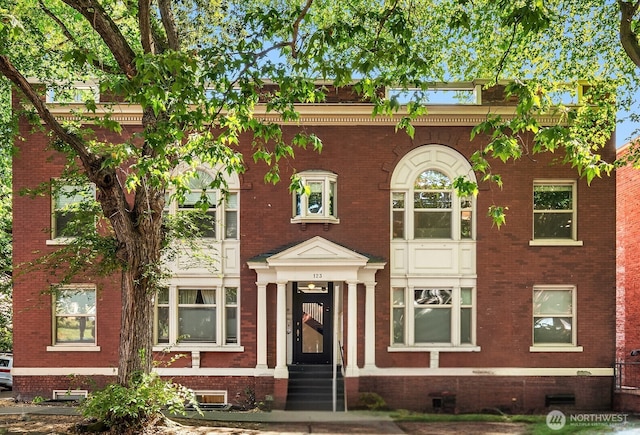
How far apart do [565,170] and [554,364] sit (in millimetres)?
5359

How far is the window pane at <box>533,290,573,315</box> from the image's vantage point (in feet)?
43.5

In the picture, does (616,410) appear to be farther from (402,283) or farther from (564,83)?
(564,83)

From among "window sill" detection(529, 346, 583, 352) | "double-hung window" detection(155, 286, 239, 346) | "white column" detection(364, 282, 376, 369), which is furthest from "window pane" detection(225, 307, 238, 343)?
"window sill" detection(529, 346, 583, 352)

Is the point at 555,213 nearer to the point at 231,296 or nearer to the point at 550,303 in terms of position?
the point at 550,303

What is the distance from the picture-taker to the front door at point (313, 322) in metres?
13.6

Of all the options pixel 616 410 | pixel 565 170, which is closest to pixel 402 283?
pixel 565 170

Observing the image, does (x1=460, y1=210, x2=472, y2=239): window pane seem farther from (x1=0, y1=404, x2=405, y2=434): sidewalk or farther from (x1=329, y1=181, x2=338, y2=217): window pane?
(x1=0, y1=404, x2=405, y2=434): sidewalk

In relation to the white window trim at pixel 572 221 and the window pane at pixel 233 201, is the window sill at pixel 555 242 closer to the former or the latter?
the white window trim at pixel 572 221

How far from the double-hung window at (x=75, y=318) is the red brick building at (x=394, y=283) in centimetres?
4

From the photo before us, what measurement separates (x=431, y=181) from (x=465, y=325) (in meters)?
4.15

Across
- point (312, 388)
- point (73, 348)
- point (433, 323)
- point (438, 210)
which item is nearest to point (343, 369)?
point (312, 388)

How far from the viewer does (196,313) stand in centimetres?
1327

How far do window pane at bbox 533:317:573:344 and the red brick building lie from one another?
0.13 ft

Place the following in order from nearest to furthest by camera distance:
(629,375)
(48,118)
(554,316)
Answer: (48,118) < (554,316) < (629,375)
